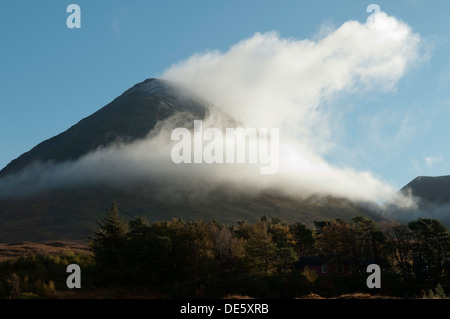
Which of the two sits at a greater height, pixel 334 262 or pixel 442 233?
pixel 442 233

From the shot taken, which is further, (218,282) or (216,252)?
(216,252)

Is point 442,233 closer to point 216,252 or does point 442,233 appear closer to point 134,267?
point 216,252

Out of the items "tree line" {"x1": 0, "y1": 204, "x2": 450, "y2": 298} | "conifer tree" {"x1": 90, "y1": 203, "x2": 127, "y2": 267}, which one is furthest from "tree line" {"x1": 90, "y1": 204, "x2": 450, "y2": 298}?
"tree line" {"x1": 0, "y1": 204, "x2": 450, "y2": 298}

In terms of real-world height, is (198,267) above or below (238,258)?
below

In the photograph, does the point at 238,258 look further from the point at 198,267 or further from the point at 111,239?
the point at 111,239

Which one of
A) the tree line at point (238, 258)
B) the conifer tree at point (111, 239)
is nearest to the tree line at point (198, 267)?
the conifer tree at point (111, 239)

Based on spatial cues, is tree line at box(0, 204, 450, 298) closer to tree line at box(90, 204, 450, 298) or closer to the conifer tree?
the conifer tree

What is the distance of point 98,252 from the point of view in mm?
52500

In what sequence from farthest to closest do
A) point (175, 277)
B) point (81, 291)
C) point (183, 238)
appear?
point (183, 238), point (175, 277), point (81, 291)

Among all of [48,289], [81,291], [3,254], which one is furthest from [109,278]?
[3,254]

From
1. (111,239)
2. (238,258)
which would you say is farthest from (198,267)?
(111,239)

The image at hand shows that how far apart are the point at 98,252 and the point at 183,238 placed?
11972 mm

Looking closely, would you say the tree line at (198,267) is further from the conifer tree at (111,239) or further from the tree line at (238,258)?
the tree line at (238,258)
